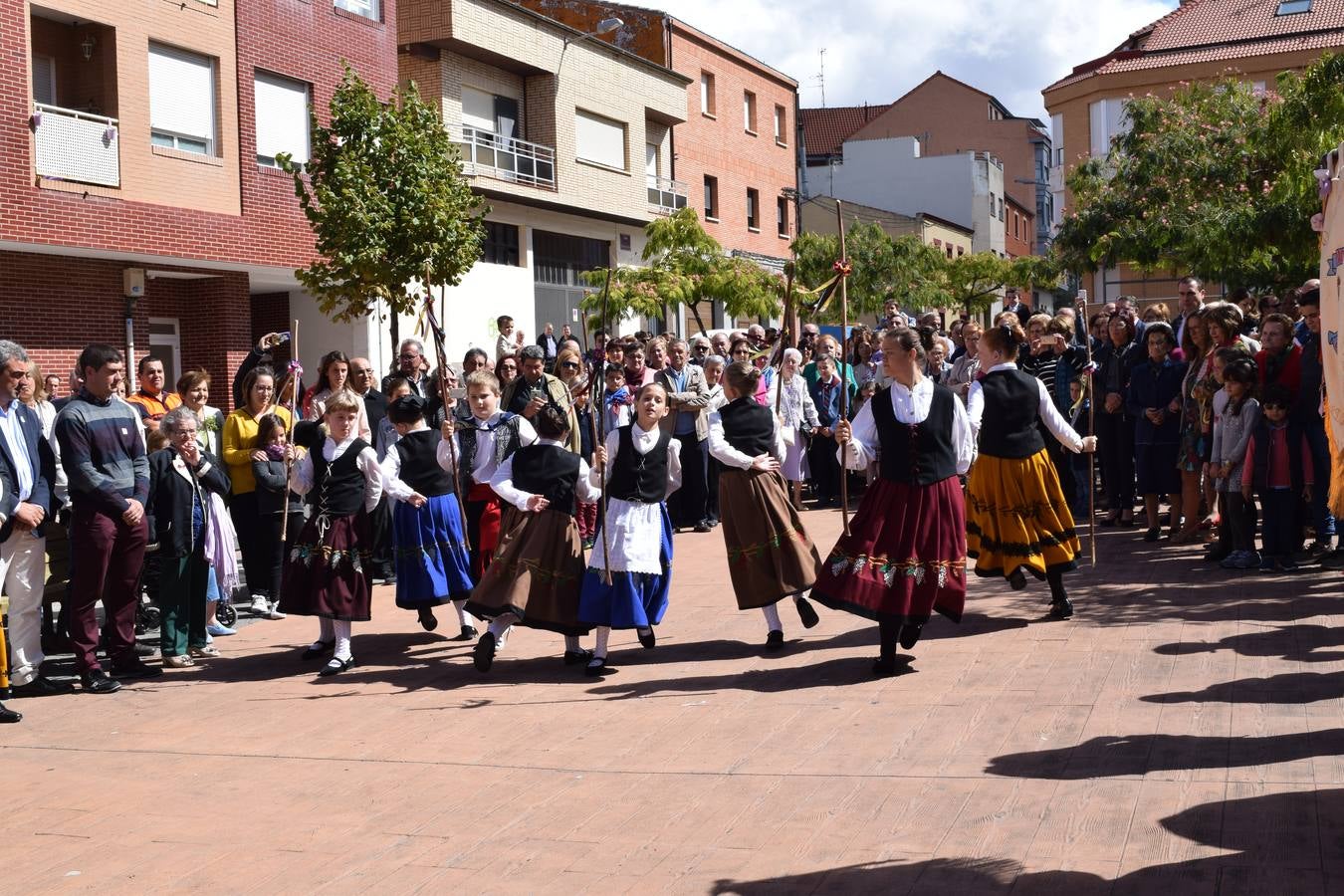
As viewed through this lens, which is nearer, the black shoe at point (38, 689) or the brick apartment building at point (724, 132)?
the black shoe at point (38, 689)

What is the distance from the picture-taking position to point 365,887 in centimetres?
490

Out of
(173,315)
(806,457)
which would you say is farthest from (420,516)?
(173,315)

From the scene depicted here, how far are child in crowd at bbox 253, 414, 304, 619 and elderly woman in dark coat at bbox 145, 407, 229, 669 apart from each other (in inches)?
34.8

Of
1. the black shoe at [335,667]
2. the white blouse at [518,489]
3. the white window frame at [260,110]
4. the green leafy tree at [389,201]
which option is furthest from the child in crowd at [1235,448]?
the white window frame at [260,110]

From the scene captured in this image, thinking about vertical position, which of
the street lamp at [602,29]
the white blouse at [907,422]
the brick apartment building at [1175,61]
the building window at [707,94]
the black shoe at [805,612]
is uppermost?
the brick apartment building at [1175,61]

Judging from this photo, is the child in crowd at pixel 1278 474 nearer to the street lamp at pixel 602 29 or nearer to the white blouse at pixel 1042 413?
the white blouse at pixel 1042 413

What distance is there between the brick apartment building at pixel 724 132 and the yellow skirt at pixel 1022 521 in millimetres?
29520

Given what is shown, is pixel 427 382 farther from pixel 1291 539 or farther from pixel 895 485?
pixel 1291 539

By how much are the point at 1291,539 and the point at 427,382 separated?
7.17 m

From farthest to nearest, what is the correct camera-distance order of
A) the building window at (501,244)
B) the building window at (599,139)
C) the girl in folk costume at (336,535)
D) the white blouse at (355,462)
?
1. the building window at (599,139)
2. the building window at (501,244)
3. the white blouse at (355,462)
4. the girl in folk costume at (336,535)

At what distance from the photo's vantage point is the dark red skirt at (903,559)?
311 inches

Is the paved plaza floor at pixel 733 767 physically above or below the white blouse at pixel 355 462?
below

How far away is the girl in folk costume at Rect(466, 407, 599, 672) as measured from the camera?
8406mm

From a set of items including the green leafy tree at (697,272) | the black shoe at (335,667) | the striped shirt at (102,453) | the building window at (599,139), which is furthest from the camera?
the building window at (599,139)
